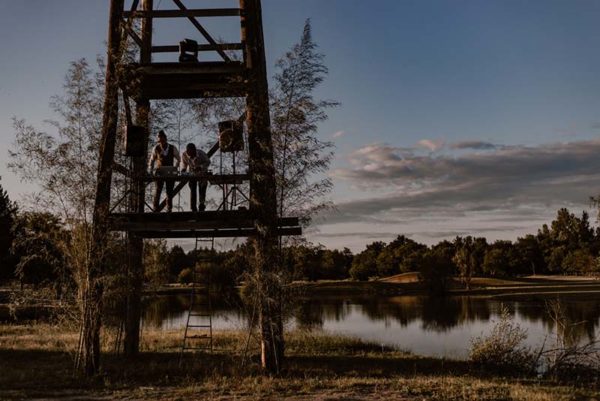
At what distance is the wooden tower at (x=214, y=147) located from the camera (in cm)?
1270

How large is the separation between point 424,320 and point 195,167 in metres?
23.6

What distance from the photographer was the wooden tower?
12695 mm

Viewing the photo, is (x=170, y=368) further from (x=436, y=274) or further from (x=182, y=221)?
(x=436, y=274)

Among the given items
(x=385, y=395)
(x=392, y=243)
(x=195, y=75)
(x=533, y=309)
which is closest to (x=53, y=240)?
(x=195, y=75)

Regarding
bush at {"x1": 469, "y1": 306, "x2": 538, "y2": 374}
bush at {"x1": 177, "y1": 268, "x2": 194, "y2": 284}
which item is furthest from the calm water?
bush at {"x1": 177, "y1": 268, "x2": 194, "y2": 284}

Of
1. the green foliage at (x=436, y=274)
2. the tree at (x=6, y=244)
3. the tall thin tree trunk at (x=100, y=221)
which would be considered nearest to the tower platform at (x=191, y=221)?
the tall thin tree trunk at (x=100, y=221)

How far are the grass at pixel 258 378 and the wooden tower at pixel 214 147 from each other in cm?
94

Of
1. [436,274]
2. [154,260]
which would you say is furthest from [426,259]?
[154,260]

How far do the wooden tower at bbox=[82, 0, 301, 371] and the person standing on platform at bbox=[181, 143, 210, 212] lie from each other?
433mm

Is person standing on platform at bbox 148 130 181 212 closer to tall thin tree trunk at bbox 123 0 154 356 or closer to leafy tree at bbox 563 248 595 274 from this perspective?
tall thin tree trunk at bbox 123 0 154 356

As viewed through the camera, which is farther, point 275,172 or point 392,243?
point 392,243

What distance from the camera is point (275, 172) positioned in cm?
1324

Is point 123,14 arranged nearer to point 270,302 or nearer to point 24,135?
point 24,135

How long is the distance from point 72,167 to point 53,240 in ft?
5.50
